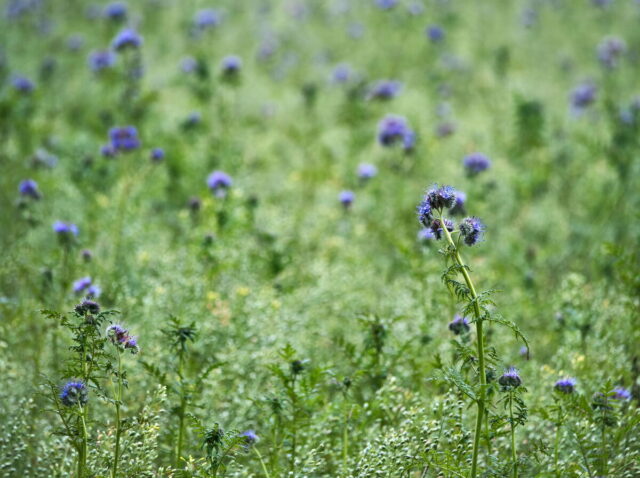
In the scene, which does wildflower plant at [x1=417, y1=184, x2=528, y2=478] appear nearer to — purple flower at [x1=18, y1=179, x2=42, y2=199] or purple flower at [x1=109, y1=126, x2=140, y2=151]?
purple flower at [x1=18, y1=179, x2=42, y2=199]

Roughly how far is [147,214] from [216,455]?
340 cm

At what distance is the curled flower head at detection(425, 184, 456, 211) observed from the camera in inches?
91.6

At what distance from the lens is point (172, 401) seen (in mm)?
3105

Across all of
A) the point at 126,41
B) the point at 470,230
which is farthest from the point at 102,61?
the point at 470,230

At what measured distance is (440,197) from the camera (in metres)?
2.33

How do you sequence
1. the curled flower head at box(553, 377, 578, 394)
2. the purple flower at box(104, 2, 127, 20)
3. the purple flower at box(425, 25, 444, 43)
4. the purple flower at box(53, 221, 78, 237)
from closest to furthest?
the curled flower head at box(553, 377, 578, 394), the purple flower at box(53, 221, 78, 237), the purple flower at box(104, 2, 127, 20), the purple flower at box(425, 25, 444, 43)

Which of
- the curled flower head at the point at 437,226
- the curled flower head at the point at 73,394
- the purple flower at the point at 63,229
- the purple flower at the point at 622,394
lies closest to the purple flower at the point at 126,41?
the purple flower at the point at 63,229

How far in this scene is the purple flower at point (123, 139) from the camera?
4992 millimetres

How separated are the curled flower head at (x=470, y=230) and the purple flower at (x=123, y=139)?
3.26 m

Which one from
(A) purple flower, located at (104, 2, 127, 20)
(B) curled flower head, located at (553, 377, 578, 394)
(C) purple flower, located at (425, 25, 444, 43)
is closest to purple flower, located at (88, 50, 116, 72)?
(A) purple flower, located at (104, 2, 127, 20)

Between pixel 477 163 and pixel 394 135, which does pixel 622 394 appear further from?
pixel 394 135

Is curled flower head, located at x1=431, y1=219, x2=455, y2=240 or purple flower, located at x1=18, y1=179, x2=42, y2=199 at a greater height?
purple flower, located at x1=18, y1=179, x2=42, y2=199

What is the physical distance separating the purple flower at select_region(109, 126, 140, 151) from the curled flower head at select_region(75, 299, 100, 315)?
2.72m

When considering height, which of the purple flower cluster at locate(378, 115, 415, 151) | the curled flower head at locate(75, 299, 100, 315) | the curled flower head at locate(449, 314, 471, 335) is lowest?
the curled flower head at locate(75, 299, 100, 315)
